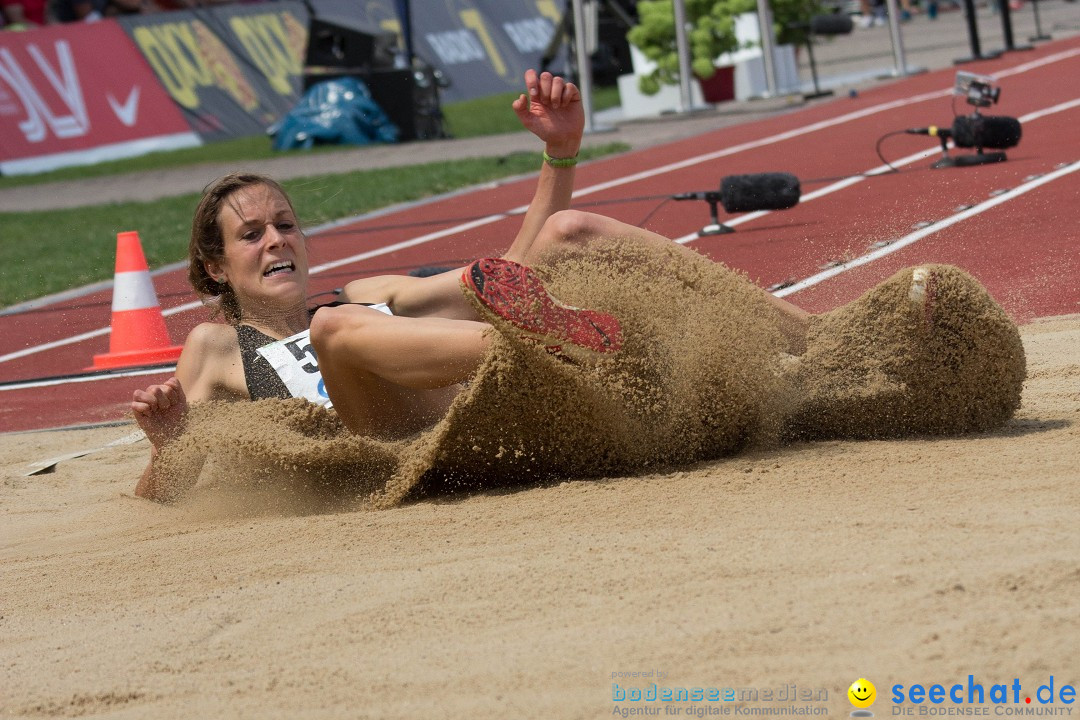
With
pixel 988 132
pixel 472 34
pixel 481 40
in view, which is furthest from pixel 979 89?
pixel 481 40

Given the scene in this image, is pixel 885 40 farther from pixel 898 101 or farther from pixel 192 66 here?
pixel 192 66

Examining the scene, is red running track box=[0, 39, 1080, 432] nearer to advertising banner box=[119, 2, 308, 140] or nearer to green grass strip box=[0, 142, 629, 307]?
green grass strip box=[0, 142, 629, 307]

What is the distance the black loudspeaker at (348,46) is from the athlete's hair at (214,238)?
13.5 meters

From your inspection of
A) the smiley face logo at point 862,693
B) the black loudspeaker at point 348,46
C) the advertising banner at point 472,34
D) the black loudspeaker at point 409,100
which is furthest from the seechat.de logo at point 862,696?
the advertising banner at point 472,34

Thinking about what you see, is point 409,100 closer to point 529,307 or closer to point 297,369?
point 297,369

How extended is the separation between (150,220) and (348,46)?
20.2 feet

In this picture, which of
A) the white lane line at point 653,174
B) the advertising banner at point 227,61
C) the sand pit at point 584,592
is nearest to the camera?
the sand pit at point 584,592

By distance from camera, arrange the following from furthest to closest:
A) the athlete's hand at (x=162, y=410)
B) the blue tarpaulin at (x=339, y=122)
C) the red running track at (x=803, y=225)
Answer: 1. the blue tarpaulin at (x=339, y=122)
2. the red running track at (x=803, y=225)
3. the athlete's hand at (x=162, y=410)

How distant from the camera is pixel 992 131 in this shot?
8453 mm

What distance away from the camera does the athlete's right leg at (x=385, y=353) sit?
3.43m

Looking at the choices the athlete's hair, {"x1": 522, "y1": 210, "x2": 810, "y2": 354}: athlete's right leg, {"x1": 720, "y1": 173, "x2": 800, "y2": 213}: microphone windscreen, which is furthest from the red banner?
{"x1": 522, "y1": 210, "x2": 810, "y2": 354}: athlete's right leg

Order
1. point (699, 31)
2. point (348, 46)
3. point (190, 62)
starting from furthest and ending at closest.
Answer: point (190, 62)
point (348, 46)
point (699, 31)

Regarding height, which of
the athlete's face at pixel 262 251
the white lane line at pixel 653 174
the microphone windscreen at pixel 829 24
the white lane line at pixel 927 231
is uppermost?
the microphone windscreen at pixel 829 24

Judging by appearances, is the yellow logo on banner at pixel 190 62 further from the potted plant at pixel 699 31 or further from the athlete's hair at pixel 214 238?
the athlete's hair at pixel 214 238
